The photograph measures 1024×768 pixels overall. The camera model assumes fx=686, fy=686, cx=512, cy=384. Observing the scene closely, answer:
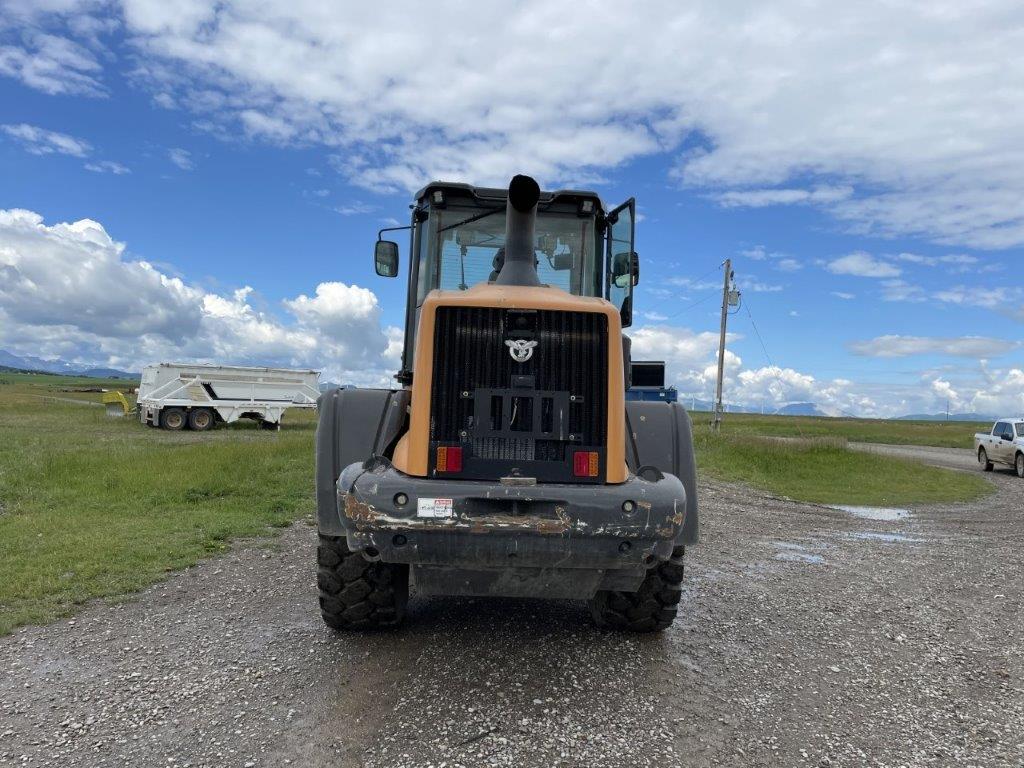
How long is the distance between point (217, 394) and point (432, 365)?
22.2 meters

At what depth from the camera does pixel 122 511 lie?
8.27 metres

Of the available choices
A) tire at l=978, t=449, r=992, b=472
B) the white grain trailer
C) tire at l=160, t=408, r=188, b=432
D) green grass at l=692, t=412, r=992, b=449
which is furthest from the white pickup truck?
tire at l=160, t=408, r=188, b=432

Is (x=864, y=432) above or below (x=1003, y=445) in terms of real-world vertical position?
below

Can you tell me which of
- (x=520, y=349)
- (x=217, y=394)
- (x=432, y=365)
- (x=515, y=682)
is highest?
(x=520, y=349)

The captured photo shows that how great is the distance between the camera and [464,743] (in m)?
3.07

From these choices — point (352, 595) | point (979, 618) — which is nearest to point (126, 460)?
point (352, 595)

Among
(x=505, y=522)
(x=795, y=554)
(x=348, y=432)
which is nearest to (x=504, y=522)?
(x=505, y=522)

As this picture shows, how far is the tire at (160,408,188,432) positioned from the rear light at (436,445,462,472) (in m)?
21.5

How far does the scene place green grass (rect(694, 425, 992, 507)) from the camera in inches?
530

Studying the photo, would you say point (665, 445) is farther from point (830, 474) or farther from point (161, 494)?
point (830, 474)

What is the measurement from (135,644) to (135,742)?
1.34 meters

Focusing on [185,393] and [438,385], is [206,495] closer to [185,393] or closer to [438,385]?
[438,385]

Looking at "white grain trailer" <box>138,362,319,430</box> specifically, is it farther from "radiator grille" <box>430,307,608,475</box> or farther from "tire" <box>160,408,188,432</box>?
"radiator grille" <box>430,307,608,475</box>

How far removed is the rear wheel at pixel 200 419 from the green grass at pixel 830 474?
16.1 metres
